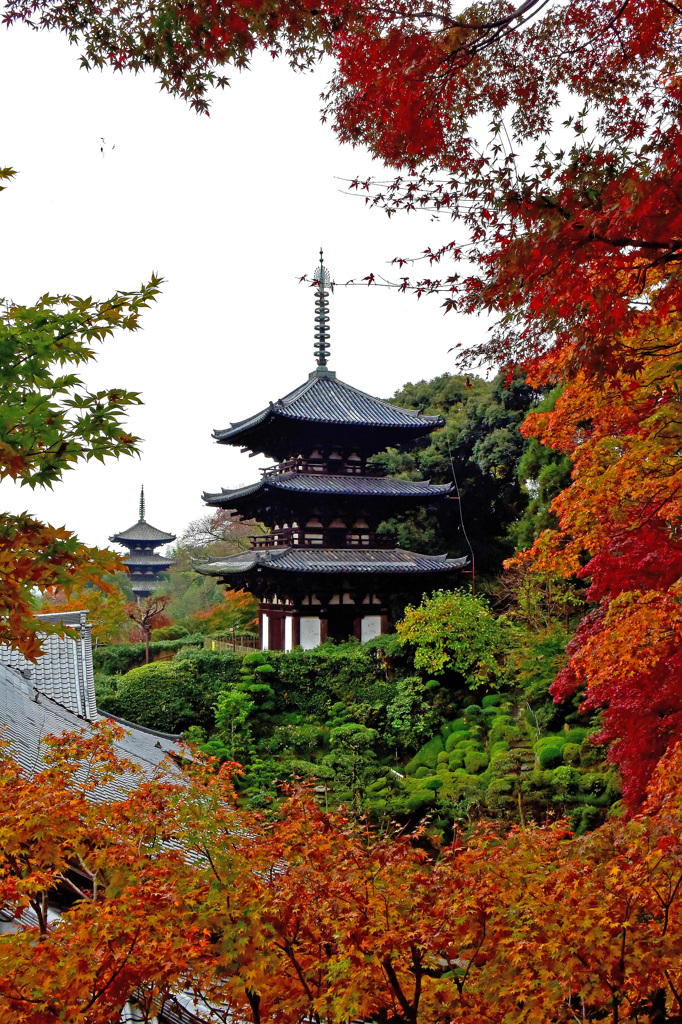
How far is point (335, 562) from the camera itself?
20.4m

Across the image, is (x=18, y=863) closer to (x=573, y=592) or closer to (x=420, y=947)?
(x=420, y=947)

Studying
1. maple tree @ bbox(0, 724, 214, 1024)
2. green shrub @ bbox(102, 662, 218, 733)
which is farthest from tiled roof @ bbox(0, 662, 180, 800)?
green shrub @ bbox(102, 662, 218, 733)

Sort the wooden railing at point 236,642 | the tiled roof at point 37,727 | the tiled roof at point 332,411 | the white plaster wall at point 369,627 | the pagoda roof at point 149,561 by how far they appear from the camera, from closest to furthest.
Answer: the tiled roof at point 37,727, the tiled roof at point 332,411, the white plaster wall at point 369,627, the wooden railing at point 236,642, the pagoda roof at point 149,561

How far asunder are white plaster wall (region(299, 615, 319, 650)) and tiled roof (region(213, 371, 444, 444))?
222 inches

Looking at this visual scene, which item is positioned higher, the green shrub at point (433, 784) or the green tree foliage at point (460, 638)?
the green tree foliage at point (460, 638)

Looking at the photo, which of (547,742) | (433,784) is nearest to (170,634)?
(433,784)

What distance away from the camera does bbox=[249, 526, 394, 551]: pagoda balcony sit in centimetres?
2130

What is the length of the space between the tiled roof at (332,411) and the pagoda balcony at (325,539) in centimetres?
318

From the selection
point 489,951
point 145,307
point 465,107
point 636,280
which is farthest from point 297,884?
point 465,107

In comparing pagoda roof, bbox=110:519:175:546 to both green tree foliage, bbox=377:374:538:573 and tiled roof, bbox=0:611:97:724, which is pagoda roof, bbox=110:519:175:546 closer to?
green tree foliage, bbox=377:374:538:573

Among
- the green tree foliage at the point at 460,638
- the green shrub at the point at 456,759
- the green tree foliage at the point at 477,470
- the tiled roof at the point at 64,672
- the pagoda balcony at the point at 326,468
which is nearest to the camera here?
the tiled roof at the point at 64,672

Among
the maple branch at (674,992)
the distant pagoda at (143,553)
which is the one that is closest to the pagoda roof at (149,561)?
the distant pagoda at (143,553)

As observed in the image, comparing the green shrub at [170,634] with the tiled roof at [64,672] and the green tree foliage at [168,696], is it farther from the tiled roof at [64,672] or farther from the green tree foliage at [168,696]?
the tiled roof at [64,672]

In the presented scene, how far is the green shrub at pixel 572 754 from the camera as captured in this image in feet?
43.4
